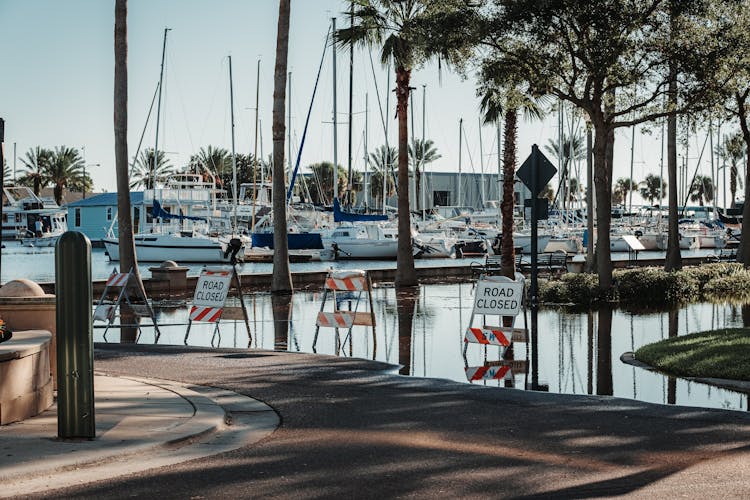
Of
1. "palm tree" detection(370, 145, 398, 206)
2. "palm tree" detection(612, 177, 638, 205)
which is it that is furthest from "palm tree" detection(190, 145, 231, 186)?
"palm tree" detection(612, 177, 638, 205)

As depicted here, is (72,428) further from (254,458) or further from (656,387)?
(656,387)

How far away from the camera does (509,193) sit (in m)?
32.8

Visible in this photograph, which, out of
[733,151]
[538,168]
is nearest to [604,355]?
[538,168]

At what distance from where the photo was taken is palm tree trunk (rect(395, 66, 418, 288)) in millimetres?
30125

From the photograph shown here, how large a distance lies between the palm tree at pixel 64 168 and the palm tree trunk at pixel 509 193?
90.9 m

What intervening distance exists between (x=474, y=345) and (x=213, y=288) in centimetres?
469

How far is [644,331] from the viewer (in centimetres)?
1917

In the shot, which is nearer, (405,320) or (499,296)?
(499,296)

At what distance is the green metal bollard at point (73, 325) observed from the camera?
8555 mm

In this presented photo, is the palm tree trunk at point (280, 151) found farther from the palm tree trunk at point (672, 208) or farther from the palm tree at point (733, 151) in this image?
the palm tree at point (733, 151)

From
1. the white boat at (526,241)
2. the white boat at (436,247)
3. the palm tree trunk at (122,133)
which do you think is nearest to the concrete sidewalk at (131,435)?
the palm tree trunk at (122,133)

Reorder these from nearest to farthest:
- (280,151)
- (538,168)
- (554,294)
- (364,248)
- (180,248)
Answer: (538,168)
(554,294)
(280,151)
(180,248)
(364,248)

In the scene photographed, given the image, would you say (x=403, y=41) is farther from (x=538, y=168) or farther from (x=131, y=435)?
(x=131, y=435)

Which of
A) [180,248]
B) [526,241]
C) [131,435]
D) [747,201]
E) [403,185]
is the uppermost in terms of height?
[403,185]
